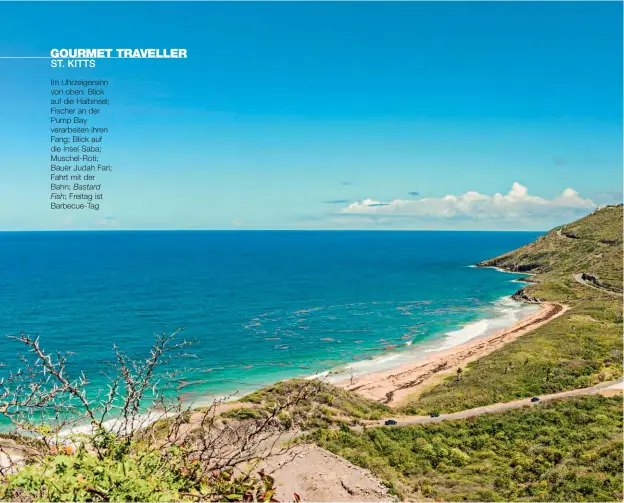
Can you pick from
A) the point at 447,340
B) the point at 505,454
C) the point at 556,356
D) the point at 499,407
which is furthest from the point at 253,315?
the point at 505,454

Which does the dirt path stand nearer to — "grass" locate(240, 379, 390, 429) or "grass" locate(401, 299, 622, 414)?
"grass" locate(240, 379, 390, 429)

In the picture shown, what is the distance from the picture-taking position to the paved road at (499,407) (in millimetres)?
36562

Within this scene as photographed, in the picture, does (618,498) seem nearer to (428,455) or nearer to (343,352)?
(428,455)

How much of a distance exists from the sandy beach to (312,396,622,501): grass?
29.8ft

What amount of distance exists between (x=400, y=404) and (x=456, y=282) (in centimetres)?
9051

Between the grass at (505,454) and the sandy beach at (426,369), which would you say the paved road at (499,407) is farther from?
the sandy beach at (426,369)

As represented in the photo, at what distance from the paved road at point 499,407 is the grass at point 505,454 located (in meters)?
1.44

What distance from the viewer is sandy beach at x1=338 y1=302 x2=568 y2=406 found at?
48.3 m

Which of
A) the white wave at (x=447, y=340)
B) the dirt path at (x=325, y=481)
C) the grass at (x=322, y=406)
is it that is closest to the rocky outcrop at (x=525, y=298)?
the white wave at (x=447, y=340)

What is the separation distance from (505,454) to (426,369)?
87.5 feet

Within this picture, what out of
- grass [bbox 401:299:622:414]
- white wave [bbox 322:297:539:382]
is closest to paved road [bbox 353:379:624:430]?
grass [bbox 401:299:622:414]

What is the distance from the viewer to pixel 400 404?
1746 inches

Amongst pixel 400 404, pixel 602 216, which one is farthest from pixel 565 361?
pixel 602 216

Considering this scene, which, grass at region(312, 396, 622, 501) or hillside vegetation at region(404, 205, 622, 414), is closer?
grass at region(312, 396, 622, 501)
